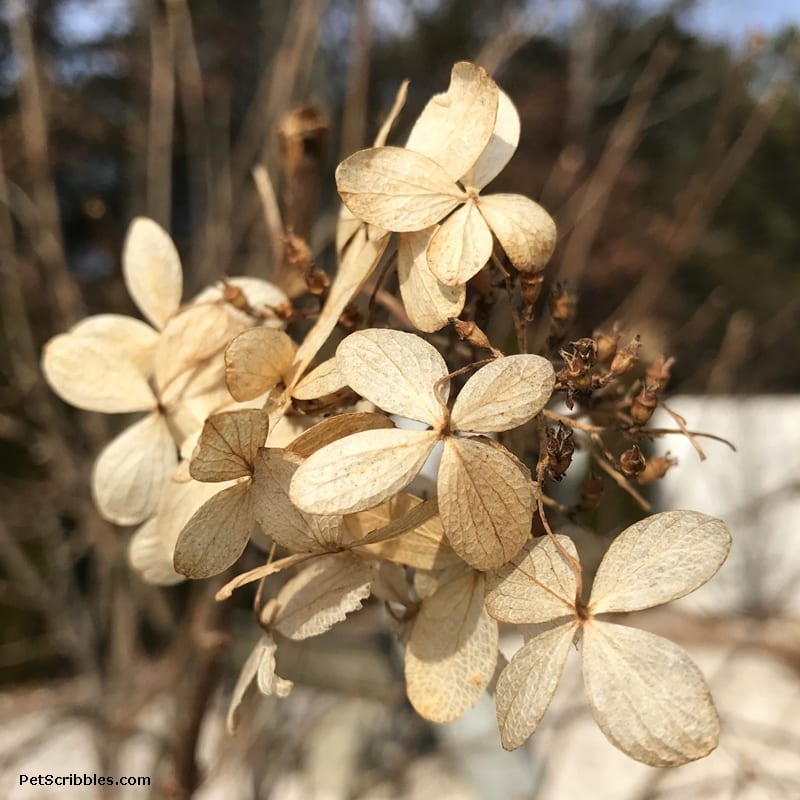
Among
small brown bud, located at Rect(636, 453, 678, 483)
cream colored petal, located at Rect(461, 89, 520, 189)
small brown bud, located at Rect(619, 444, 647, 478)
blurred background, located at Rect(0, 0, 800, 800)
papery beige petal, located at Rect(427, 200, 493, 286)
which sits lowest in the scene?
blurred background, located at Rect(0, 0, 800, 800)

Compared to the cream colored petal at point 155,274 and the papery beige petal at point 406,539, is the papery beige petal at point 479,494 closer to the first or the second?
the papery beige petal at point 406,539

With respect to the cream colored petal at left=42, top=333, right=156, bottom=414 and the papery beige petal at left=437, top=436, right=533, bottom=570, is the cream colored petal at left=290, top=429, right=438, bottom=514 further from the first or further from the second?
the cream colored petal at left=42, top=333, right=156, bottom=414

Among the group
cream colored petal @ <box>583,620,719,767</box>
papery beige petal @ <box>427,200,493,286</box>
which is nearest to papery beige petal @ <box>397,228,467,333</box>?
papery beige petal @ <box>427,200,493,286</box>

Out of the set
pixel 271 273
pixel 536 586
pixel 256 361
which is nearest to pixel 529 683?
pixel 536 586

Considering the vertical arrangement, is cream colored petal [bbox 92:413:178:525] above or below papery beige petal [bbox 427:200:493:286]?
below

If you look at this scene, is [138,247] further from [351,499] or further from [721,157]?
[721,157]

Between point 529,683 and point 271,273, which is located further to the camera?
point 271,273

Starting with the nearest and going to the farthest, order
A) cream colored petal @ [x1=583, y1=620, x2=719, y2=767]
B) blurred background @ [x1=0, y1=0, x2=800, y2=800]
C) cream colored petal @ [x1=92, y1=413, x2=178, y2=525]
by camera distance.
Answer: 1. cream colored petal @ [x1=583, y1=620, x2=719, y2=767]
2. cream colored petal @ [x1=92, y1=413, x2=178, y2=525]
3. blurred background @ [x1=0, y1=0, x2=800, y2=800]

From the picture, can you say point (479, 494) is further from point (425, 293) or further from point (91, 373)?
point (91, 373)
